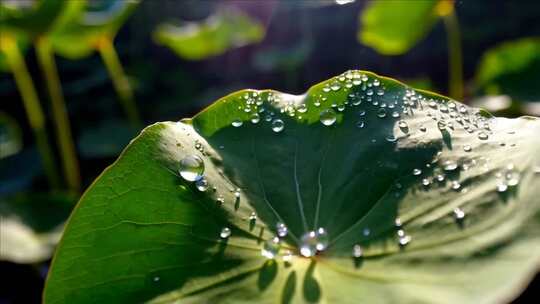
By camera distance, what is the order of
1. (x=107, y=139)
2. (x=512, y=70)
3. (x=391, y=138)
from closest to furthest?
1. (x=391, y=138)
2. (x=512, y=70)
3. (x=107, y=139)

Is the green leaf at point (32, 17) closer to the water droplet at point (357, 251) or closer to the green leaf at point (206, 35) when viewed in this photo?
the green leaf at point (206, 35)

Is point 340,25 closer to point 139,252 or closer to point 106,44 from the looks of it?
point 106,44

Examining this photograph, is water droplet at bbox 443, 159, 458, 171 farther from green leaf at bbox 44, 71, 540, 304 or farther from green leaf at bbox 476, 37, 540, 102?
green leaf at bbox 476, 37, 540, 102

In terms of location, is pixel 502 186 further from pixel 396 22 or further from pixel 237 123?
pixel 396 22

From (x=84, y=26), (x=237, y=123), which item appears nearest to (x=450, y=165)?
(x=237, y=123)

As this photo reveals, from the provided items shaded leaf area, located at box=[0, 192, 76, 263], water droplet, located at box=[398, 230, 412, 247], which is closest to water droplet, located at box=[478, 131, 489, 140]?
water droplet, located at box=[398, 230, 412, 247]

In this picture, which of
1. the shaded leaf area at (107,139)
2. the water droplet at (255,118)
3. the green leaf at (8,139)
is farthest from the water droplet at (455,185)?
the green leaf at (8,139)

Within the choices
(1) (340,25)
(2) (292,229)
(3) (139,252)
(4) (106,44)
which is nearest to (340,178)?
(2) (292,229)
